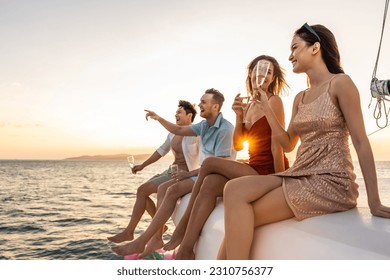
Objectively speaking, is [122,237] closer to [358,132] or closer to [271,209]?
[271,209]

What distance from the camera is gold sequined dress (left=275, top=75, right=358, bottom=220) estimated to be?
1688 millimetres

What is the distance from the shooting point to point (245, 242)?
1704 mm

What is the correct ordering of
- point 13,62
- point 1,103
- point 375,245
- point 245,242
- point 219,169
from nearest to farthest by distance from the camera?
point 375,245
point 245,242
point 219,169
point 13,62
point 1,103

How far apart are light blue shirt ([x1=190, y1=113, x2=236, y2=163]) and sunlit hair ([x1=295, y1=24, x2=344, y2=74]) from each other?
1.32 m

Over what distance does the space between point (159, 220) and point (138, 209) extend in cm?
71

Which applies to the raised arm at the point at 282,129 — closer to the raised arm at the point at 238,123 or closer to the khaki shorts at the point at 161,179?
the raised arm at the point at 238,123

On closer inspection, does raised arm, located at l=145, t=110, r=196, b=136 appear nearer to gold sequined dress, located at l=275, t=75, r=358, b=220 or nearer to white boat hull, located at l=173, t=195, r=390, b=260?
gold sequined dress, located at l=275, t=75, r=358, b=220

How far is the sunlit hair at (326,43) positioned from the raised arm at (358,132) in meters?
0.14

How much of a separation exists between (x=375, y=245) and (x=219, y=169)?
1.04 meters

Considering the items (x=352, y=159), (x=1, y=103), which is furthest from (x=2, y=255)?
(x=352, y=159)

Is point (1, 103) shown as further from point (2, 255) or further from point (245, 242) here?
point (245, 242)

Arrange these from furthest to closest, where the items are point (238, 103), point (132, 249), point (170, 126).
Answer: point (170, 126) < point (132, 249) < point (238, 103)

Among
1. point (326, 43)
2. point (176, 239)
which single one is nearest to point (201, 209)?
point (176, 239)

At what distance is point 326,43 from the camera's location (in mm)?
1869
